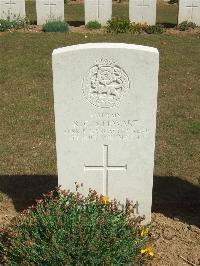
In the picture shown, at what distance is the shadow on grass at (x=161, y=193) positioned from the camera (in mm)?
5223

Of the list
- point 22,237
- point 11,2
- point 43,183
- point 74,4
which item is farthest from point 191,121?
point 74,4

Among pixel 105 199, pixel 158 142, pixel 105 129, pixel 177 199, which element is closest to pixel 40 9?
pixel 158 142

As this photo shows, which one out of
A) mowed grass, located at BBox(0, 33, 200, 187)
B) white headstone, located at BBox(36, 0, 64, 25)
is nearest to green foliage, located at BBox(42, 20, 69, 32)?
mowed grass, located at BBox(0, 33, 200, 187)

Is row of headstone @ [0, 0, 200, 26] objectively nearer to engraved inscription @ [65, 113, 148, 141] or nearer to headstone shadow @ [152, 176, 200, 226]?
headstone shadow @ [152, 176, 200, 226]

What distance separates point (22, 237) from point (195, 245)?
5.60 feet

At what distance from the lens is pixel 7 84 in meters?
9.56

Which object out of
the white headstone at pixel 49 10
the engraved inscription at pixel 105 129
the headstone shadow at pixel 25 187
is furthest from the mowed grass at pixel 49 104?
the white headstone at pixel 49 10

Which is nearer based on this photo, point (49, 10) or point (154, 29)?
point (154, 29)

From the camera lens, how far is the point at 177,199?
18.1ft

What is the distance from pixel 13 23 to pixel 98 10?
2.80 m

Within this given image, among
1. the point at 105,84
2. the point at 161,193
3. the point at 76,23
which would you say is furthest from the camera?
the point at 76,23

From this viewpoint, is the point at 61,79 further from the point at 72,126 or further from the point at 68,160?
the point at 68,160

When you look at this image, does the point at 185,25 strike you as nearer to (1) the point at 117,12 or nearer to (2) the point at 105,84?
(1) the point at 117,12

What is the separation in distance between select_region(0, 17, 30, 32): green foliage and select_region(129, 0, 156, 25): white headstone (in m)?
3.40
